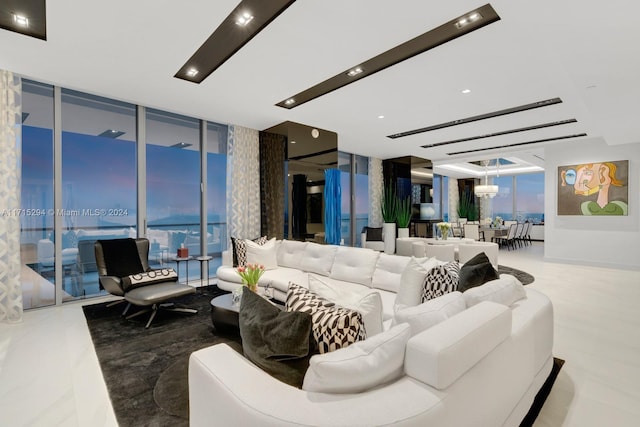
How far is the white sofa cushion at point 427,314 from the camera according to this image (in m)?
1.53

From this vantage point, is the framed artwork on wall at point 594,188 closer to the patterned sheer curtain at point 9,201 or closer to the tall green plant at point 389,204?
the tall green plant at point 389,204

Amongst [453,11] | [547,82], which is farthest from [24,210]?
[547,82]

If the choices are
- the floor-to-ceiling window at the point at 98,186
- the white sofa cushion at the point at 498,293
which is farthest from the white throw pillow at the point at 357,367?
the floor-to-ceiling window at the point at 98,186

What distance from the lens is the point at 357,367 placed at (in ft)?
3.61

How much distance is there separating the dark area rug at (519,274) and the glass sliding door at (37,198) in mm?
7173

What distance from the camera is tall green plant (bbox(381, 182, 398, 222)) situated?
870 centimetres

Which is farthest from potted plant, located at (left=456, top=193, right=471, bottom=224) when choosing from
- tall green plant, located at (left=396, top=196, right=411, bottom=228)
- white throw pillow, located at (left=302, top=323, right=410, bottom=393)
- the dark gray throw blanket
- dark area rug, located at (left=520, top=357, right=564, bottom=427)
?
white throw pillow, located at (left=302, top=323, right=410, bottom=393)

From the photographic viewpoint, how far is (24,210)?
4.02m

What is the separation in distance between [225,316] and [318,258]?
1546mm

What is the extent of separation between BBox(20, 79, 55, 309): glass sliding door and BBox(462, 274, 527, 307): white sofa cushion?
4989 millimetres

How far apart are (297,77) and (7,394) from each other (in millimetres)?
3746

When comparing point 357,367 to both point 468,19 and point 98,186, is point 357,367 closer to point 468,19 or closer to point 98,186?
point 468,19

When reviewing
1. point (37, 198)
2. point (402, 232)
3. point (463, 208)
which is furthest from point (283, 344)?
point (463, 208)

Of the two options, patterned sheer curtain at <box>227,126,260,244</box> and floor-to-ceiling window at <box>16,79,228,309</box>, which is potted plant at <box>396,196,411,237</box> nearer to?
patterned sheer curtain at <box>227,126,260,244</box>
